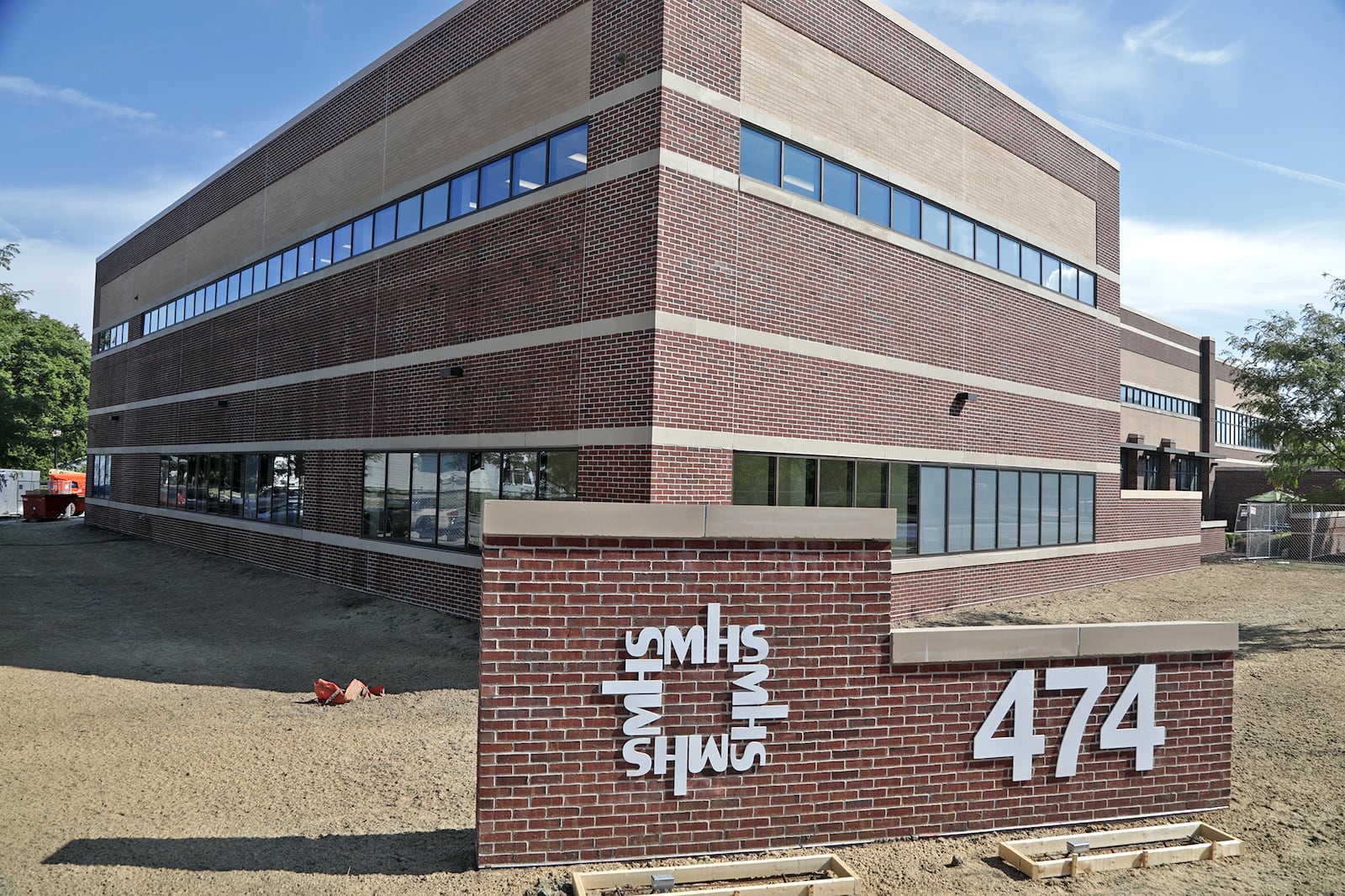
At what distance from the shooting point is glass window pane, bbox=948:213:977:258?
61.1 feet

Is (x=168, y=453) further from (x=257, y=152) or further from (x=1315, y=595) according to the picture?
(x=1315, y=595)

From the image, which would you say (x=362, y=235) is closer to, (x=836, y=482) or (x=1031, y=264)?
(x=836, y=482)

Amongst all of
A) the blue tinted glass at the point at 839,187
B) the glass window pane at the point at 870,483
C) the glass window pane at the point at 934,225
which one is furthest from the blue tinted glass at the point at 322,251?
the glass window pane at the point at 934,225

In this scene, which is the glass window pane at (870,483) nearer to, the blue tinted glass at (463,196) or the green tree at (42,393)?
the blue tinted glass at (463,196)

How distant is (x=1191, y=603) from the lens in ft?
67.7

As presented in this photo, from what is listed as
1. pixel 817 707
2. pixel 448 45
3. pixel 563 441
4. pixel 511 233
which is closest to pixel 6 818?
pixel 817 707

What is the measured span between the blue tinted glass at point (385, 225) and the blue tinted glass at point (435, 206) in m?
1.41

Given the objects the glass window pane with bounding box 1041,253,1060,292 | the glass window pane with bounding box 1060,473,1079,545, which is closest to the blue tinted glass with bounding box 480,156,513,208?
the glass window pane with bounding box 1041,253,1060,292

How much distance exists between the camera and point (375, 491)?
18.6m

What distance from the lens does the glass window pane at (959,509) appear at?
18.4 metres

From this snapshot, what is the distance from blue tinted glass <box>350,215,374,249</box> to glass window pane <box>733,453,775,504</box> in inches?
443

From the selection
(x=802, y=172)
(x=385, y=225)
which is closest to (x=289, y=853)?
(x=802, y=172)

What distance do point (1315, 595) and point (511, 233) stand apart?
23216mm

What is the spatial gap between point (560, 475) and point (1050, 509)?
1439 cm
